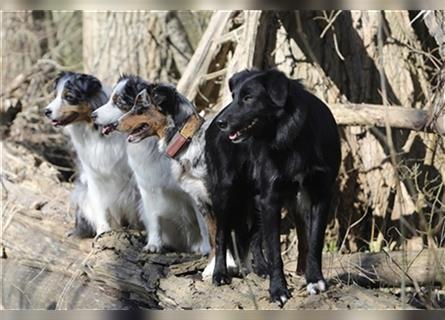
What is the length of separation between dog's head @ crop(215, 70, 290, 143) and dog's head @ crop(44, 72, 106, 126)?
225cm

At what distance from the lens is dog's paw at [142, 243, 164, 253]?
7015 millimetres

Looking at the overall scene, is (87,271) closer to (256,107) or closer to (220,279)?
(220,279)

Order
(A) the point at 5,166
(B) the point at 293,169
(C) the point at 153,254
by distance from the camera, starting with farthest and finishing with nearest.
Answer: (A) the point at 5,166, (C) the point at 153,254, (B) the point at 293,169

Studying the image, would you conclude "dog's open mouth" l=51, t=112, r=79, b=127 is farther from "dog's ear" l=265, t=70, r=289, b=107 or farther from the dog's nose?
"dog's ear" l=265, t=70, r=289, b=107

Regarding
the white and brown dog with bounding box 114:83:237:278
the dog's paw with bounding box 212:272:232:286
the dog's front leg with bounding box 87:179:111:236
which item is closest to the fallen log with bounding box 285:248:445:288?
the dog's paw with bounding box 212:272:232:286

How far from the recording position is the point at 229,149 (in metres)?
5.92

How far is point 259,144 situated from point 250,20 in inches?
122

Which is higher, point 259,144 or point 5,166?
point 259,144

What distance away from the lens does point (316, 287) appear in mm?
5309

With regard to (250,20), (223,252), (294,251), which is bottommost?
(294,251)

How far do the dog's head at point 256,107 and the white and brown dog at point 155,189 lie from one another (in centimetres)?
126

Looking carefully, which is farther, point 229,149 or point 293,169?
point 229,149

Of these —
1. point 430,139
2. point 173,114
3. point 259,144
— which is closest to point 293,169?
point 259,144

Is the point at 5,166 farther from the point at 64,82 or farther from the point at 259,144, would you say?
the point at 259,144
